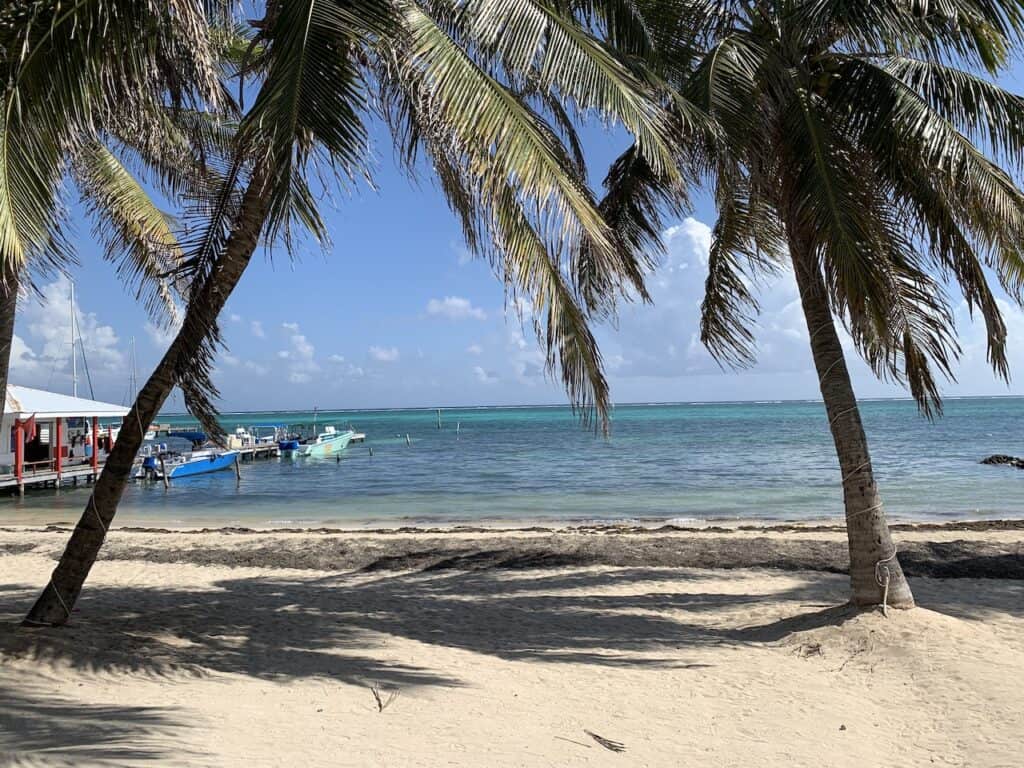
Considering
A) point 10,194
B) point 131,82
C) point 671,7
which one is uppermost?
point 671,7

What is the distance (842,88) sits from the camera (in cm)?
710

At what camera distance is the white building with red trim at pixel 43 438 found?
24.5 meters

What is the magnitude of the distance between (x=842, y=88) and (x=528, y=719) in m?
5.81

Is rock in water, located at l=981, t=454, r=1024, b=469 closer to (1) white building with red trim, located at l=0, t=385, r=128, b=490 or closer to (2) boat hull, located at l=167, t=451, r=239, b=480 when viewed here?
(2) boat hull, located at l=167, t=451, r=239, b=480

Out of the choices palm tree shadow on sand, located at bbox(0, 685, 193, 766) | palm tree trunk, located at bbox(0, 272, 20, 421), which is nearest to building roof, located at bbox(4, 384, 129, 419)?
palm tree trunk, located at bbox(0, 272, 20, 421)

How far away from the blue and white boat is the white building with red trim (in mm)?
1816

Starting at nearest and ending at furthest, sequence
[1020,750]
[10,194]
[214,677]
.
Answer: [10,194]
[1020,750]
[214,677]

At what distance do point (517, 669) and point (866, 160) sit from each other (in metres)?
5.34

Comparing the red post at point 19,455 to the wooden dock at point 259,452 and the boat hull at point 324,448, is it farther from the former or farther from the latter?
the boat hull at point 324,448

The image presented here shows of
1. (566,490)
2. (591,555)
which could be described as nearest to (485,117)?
(591,555)

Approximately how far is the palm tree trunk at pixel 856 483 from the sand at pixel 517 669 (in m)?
0.30

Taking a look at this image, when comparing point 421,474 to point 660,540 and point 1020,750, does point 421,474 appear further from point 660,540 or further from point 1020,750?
point 1020,750

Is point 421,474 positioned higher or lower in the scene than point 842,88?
lower

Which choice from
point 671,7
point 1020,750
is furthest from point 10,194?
point 1020,750
